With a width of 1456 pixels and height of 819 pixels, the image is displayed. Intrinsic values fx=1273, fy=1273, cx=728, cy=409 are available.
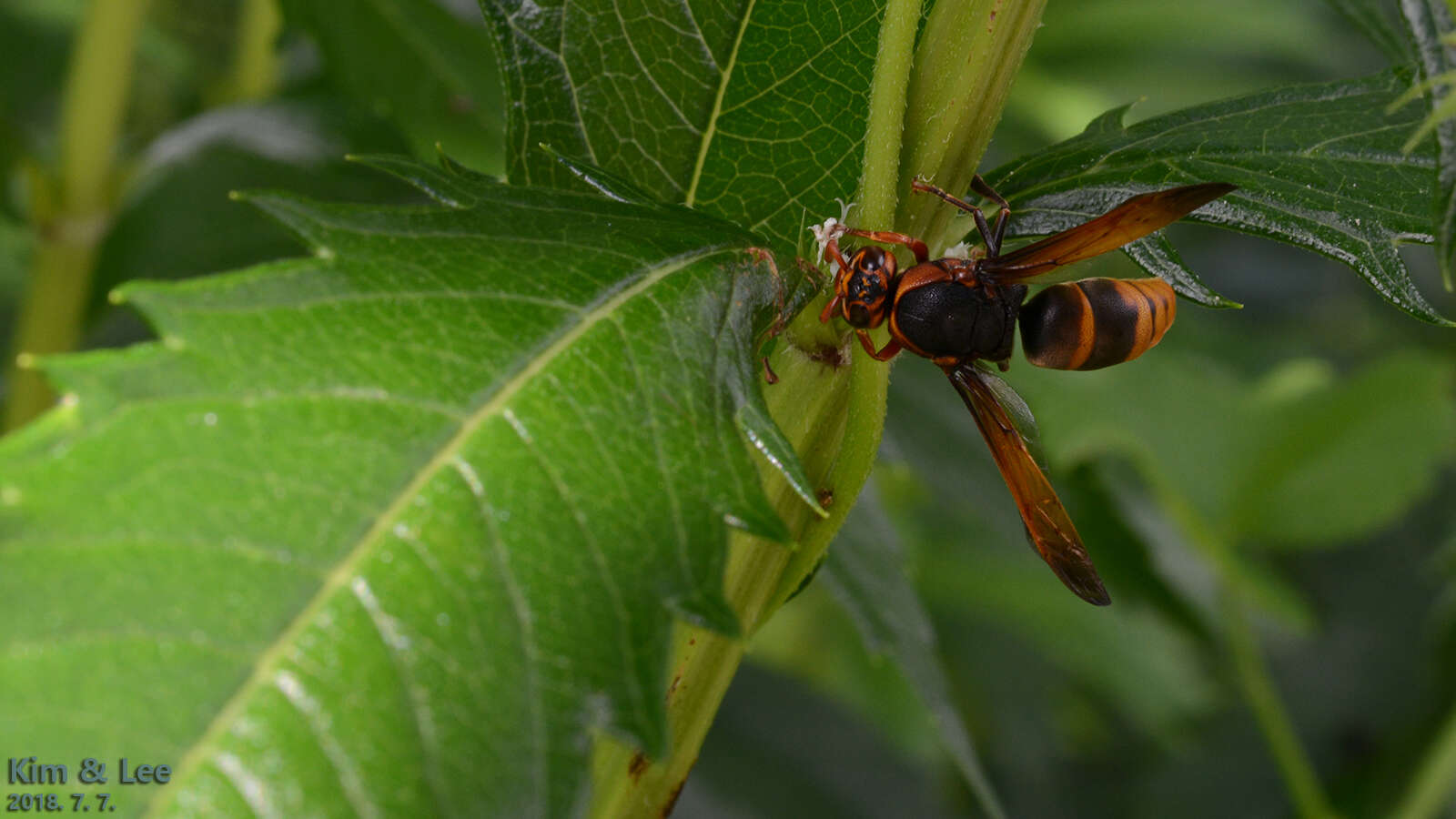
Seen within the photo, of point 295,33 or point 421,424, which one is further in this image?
point 295,33

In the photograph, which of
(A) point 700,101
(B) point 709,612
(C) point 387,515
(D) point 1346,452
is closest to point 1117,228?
(A) point 700,101

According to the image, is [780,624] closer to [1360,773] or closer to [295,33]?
[1360,773]

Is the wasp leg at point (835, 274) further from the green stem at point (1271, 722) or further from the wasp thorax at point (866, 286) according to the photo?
the green stem at point (1271, 722)

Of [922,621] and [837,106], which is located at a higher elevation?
[837,106]

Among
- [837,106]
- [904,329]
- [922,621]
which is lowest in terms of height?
[922,621]

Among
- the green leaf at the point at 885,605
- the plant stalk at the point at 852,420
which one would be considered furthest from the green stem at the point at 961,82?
the green leaf at the point at 885,605

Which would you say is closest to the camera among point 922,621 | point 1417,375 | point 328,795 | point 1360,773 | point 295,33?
point 328,795

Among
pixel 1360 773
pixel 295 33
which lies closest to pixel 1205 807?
pixel 1360 773
